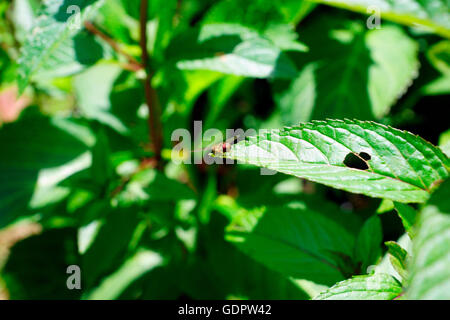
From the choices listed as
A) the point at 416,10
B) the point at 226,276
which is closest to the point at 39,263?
the point at 226,276

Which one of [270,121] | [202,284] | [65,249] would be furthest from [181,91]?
[65,249]

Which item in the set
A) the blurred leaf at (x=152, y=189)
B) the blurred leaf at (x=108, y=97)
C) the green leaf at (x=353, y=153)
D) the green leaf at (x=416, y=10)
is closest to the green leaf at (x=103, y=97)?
the blurred leaf at (x=108, y=97)

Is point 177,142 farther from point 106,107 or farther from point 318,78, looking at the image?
point 318,78

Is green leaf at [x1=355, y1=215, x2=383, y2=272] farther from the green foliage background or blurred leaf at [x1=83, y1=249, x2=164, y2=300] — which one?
blurred leaf at [x1=83, y1=249, x2=164, y2=300]

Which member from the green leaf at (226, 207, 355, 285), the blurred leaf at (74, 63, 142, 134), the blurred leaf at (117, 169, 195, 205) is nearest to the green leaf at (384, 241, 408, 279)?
the green leaf at (226, 207, 355, 285)

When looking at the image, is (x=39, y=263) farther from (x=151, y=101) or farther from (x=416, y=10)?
(x=416, y=10)

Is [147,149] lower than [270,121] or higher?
lower
